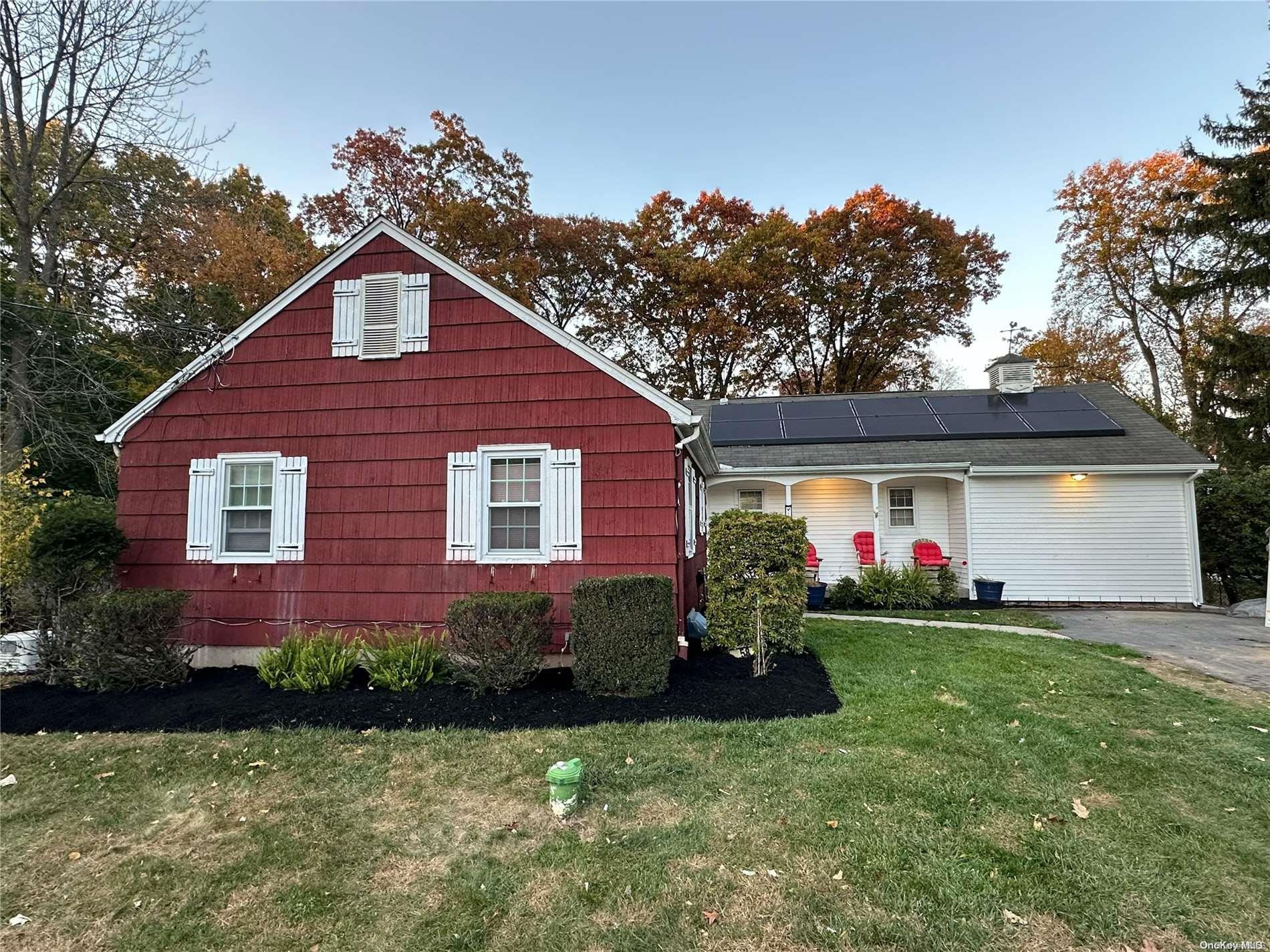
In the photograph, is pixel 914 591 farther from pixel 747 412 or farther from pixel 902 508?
pixel 747 412

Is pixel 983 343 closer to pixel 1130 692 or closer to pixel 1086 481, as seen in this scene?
pixel 1086 481

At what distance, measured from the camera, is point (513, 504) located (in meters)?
6.86

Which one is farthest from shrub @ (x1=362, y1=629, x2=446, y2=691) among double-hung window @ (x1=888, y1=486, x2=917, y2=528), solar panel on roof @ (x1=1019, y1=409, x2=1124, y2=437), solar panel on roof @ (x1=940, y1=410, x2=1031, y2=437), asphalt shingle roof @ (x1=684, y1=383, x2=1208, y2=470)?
solar panel on roof @ (x1=1019, y1=409, x2=1124, y2=437)

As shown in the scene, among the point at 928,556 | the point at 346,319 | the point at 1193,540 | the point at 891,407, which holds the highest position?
the point at 891,407

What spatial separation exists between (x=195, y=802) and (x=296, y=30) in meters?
11.5

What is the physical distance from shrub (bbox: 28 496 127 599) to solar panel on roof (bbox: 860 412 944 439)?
13987mm

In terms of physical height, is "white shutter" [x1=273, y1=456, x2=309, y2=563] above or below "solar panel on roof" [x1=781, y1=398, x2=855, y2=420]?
below

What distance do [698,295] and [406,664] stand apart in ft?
63.9

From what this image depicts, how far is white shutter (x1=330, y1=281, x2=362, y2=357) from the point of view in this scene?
7266mm

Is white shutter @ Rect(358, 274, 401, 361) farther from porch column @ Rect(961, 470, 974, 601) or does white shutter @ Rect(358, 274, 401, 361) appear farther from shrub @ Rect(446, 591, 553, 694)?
porch column @ Rect(961, 470, 974, 601)

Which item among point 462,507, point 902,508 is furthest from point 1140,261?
point 462,507

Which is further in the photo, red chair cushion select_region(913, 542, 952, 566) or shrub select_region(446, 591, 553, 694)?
red chair cushion select_region(913, 542, 952, 566)

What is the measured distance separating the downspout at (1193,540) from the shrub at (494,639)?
43.1 ft

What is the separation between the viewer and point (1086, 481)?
38.2 ft
